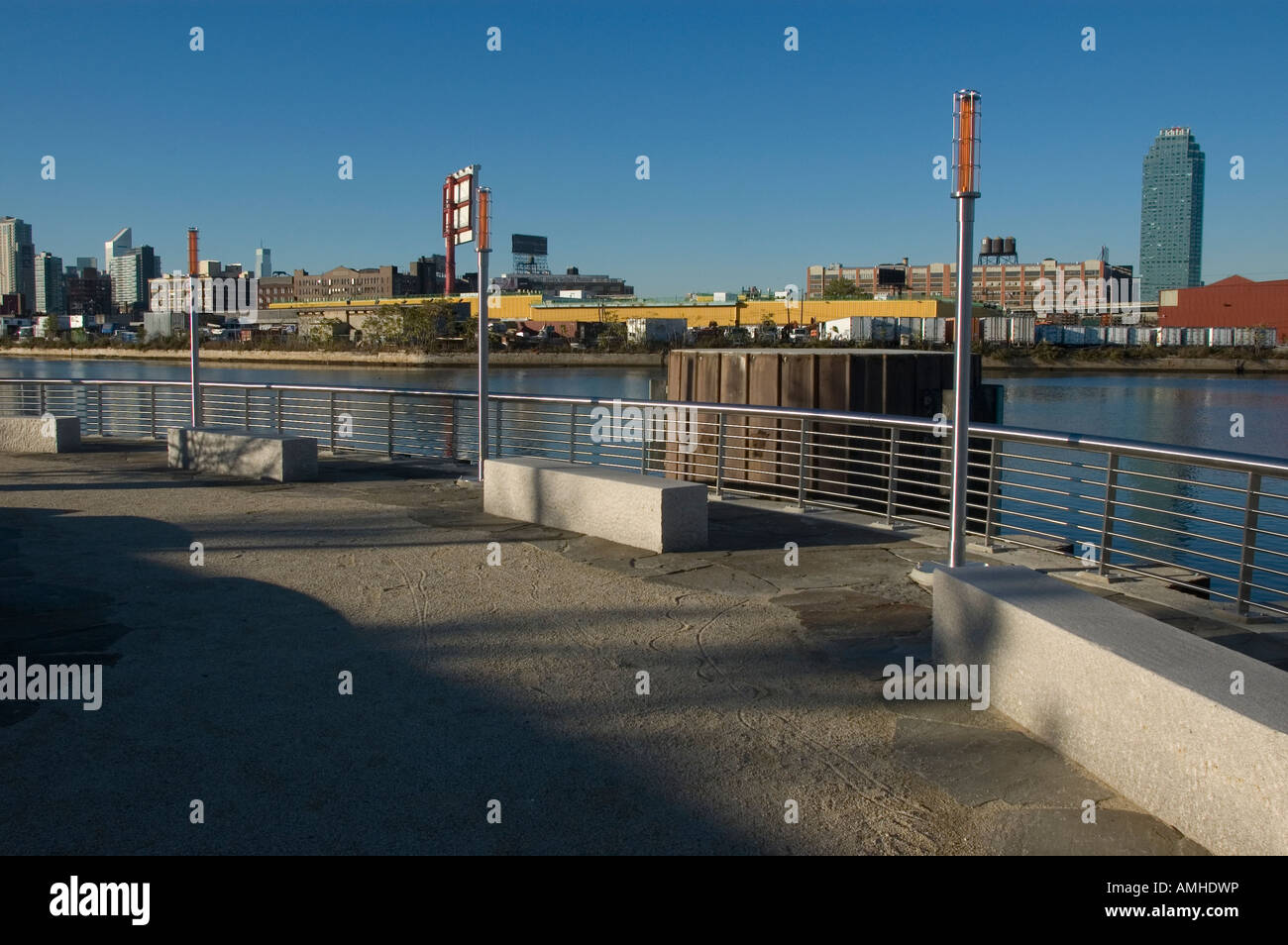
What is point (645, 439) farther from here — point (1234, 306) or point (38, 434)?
point (1234, 306)

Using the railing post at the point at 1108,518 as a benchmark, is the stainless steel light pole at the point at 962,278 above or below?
above

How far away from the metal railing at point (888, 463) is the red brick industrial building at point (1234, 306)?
92950 millimetres

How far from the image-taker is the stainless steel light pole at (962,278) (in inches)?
245

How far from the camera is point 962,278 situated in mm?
6406

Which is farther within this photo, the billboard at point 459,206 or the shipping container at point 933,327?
the shipping container at point 933,327

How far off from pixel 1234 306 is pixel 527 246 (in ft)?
366

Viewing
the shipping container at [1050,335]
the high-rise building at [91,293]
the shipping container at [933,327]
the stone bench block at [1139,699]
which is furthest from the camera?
the high-rise building at [91,293]

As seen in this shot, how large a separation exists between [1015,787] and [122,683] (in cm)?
411

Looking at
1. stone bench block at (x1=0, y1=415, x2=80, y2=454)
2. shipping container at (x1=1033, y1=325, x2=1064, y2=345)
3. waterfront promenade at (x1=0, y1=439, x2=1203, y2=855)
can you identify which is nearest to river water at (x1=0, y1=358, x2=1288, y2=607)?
waterfront promenade at (x1=0, y1=439, x2=1203, y2=855)

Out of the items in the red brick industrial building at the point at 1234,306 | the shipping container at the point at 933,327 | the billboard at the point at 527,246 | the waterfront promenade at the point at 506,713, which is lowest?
the waterfront promenade at the point at 506,713

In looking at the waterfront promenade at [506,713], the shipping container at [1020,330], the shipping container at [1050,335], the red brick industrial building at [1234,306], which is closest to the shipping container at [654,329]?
the shipping container at [1020,330]

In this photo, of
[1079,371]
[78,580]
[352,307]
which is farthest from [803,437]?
[352,307]

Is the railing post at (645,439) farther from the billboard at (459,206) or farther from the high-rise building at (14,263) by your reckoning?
the high-rise building at (14,263)

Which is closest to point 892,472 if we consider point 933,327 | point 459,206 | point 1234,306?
point 459,206
